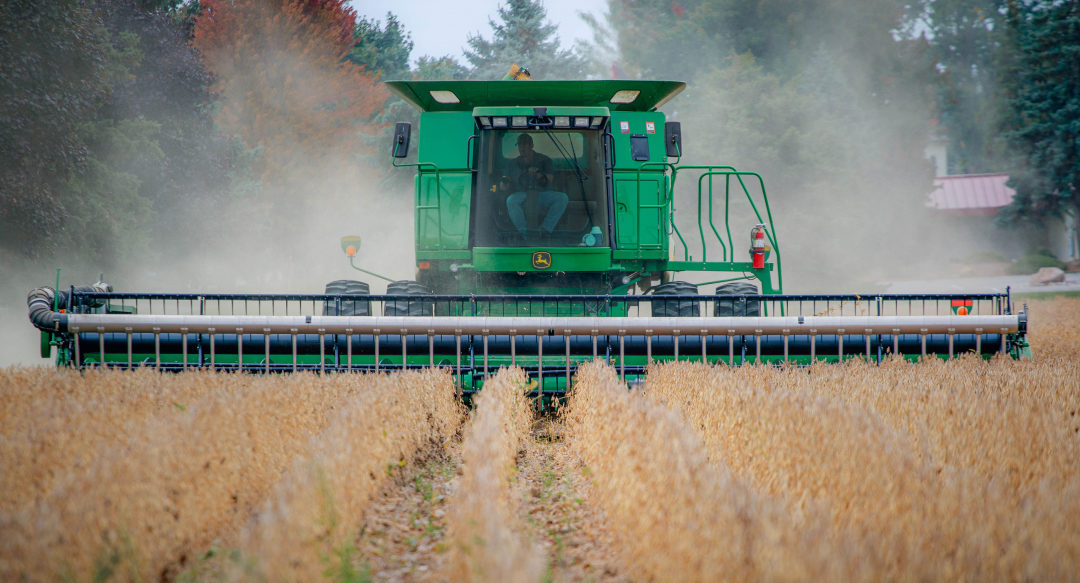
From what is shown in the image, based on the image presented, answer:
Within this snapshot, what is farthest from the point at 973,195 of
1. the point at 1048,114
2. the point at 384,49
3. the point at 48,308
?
the point at 48,308

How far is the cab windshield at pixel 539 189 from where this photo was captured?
27.7 ft

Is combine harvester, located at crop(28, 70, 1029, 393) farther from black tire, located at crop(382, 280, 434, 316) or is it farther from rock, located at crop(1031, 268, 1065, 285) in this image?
rock, located at crop(1031, 268, 1065, 285)

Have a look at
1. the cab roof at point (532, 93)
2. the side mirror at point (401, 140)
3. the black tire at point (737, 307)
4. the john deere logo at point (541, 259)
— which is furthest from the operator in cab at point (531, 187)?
the black tire at point (737, 307)

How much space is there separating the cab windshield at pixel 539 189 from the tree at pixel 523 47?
3279cm

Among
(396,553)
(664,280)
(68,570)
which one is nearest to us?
(68,570)

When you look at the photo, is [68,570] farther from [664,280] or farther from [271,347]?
[664,280]

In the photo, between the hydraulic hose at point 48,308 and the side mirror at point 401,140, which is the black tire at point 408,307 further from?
the hydraulic hose at point 48,308

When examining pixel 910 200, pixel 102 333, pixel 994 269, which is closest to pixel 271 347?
pixel 102 333

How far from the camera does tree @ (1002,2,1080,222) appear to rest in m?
35.3

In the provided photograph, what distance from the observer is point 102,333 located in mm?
7234

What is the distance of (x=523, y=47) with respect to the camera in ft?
137

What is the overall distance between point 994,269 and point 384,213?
25594mm

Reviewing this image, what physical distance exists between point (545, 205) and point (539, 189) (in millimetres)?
174

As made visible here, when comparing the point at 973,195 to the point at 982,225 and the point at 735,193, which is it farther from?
the point at 735,193
